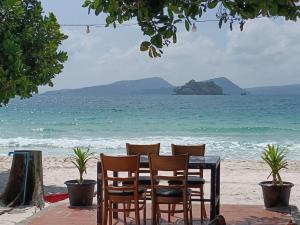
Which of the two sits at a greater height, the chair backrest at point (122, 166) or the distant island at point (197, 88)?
the distant island at point (197, 88)

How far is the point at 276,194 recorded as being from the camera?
306 inches

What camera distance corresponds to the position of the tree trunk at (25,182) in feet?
28.0

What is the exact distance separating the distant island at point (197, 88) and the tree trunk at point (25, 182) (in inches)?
4891

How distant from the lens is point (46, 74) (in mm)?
10297

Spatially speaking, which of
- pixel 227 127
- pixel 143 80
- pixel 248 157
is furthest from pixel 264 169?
pixel 143 80

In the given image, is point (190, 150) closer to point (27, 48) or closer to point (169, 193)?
point (169, 193)

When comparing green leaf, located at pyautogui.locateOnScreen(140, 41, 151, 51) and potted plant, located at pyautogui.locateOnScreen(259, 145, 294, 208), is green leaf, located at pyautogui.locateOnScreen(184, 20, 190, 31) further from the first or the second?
Result: potted plant, located at pyautogui.locateOnScreen(259, 145, 294, 208)

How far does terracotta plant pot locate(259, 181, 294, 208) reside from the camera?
7.77 meters

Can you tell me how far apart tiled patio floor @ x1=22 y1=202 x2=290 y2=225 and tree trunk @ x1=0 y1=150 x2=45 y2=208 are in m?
0.77

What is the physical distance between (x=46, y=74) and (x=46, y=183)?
2948mm

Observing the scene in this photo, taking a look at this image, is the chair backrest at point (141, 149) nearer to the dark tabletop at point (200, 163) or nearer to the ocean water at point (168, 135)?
the dark tabletop at point (200, 163)

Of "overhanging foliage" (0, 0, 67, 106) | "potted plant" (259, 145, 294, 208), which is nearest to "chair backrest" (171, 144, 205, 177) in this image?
"potted plant" (259, 145, 294, 208)

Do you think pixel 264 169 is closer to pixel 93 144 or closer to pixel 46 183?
pixel 46 183

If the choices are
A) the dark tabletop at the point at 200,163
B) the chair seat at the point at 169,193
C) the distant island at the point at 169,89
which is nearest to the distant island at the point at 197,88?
the distant island at the point at 169,89
